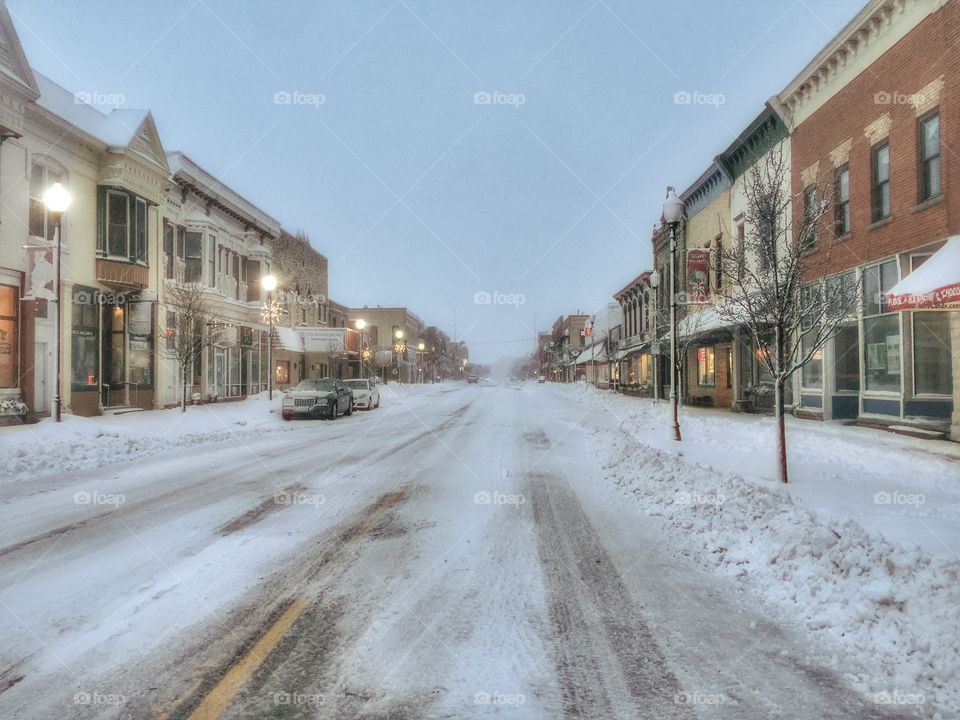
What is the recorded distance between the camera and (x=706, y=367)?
26219 mm

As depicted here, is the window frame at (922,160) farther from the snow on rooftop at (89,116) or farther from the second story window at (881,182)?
the snow on rooftop at (89,116)

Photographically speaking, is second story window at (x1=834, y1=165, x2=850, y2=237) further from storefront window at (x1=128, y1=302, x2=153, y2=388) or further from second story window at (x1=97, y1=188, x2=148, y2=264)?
storefront window at (x1=128, y1=302, x2=153, y2=388)

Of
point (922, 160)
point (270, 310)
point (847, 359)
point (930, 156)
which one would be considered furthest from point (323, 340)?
point (930, 156)

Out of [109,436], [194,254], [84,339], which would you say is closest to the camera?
[109,436]

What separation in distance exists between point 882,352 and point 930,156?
463 cm

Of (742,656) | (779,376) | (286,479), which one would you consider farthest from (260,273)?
(742,656)

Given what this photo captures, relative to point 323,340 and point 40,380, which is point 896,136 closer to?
point 40,380

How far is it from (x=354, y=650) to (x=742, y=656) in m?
2.62

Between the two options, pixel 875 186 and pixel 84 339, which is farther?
pixel 84 339

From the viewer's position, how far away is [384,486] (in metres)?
8.88

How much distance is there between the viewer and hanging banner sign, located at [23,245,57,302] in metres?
14.9

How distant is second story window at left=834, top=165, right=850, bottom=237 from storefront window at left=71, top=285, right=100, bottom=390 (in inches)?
914

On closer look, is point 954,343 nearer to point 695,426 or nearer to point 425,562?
point 695,426

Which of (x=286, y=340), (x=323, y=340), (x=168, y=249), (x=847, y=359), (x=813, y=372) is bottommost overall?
(x=813, y=372)
